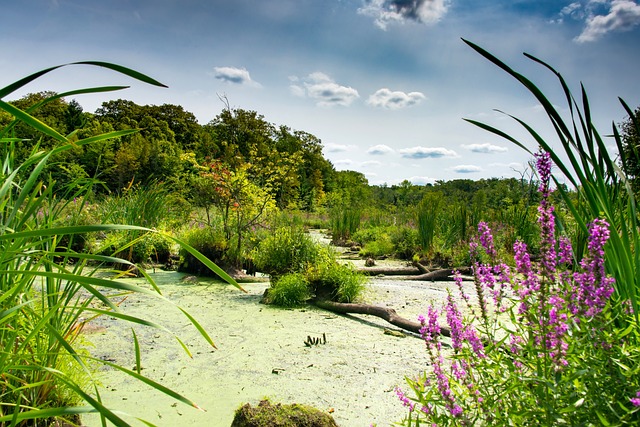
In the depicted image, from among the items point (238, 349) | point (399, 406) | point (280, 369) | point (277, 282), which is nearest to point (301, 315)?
point (277, 282)

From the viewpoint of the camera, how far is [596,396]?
1168 millimetres

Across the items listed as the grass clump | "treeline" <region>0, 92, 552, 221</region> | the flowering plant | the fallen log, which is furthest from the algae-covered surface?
"treeline" <region>0, 92, 552, 221</region>

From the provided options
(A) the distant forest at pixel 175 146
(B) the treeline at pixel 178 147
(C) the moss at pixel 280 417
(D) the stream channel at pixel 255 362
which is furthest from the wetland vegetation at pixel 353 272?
(A) the distant forest at pixel 175 146

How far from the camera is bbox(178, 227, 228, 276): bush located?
310 inches

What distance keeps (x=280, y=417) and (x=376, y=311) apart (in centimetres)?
295

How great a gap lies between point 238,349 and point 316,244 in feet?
9.29

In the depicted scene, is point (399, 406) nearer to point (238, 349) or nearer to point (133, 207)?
point (238, 349)

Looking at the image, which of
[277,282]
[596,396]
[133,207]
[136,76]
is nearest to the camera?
[136,76]

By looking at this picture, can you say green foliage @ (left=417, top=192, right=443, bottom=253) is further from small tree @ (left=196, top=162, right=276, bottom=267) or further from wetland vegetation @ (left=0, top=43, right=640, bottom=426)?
small tree @ (left=196, top=162, right=276, bottom=267)

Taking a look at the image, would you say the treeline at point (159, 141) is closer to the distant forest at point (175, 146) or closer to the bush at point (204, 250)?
the distant forest at point (175, 146)

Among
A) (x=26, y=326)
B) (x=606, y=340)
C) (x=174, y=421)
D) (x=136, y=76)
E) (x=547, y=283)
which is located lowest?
(x=174, y=421)

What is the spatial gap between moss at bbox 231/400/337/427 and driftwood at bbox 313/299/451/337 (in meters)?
2.28

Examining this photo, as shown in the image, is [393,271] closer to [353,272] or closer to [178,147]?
[353,272]

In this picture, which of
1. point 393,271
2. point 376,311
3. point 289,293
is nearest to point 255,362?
point 376,311
